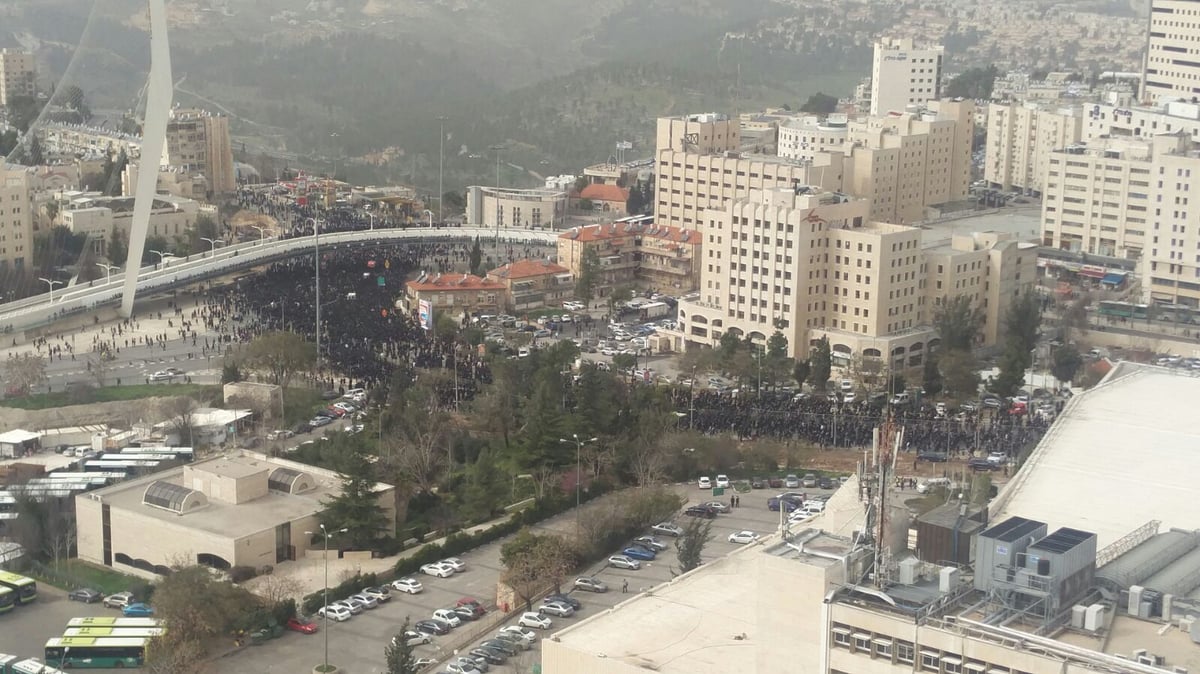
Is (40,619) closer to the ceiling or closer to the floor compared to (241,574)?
closer to the floor

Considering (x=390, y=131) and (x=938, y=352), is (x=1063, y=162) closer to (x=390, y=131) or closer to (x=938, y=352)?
(x=938, y=352)

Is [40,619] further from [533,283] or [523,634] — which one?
[533,283]

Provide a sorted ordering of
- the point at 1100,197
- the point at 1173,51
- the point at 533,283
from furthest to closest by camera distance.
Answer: the point at 1173,51 < the point at 1100,197 < the point at 533,283

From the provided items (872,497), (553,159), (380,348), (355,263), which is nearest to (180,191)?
(355,263)

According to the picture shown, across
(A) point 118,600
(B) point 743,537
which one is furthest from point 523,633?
(A) point 118,600

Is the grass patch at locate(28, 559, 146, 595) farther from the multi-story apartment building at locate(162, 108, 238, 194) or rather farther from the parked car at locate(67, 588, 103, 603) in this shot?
the multi-story apartment building at locate(162, 108, 238, 194)

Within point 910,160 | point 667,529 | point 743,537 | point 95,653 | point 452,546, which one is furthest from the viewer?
point 910,160

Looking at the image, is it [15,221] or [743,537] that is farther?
[15,221]
